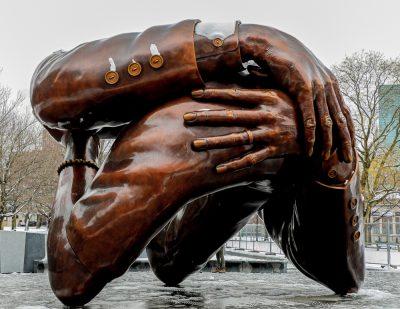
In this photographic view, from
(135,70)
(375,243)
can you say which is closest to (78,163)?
(135,70)

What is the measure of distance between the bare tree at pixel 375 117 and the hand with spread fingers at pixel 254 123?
1877 cm

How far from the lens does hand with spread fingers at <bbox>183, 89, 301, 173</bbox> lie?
165 cm

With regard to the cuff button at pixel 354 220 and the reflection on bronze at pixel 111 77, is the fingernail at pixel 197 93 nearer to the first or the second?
the reflection on bronze at pixel 111 77

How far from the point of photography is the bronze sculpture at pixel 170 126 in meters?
1.62

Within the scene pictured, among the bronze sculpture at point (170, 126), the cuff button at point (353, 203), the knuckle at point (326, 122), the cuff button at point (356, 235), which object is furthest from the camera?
the cuff button at point (356, 235)

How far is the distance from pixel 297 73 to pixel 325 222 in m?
0.72

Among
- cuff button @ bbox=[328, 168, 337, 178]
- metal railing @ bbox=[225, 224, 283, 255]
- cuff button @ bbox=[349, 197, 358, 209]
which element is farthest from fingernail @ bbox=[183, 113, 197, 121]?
metal railing @ bbox=[225, 224, 283, 255]

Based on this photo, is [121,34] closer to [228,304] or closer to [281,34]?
[281,34]

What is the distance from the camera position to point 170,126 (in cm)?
167

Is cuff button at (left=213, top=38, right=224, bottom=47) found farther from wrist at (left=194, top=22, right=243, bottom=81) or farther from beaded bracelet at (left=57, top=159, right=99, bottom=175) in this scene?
beaded bracelet at (left=57, top=159, right=99, bottom=175)

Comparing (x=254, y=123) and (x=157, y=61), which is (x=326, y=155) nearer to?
(x=254, y=123)

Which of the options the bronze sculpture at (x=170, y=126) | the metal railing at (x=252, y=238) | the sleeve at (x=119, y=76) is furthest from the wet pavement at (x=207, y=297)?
the metal railing at (x=252, y=238)

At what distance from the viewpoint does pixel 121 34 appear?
186 cm

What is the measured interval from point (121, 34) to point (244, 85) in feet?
1.68
